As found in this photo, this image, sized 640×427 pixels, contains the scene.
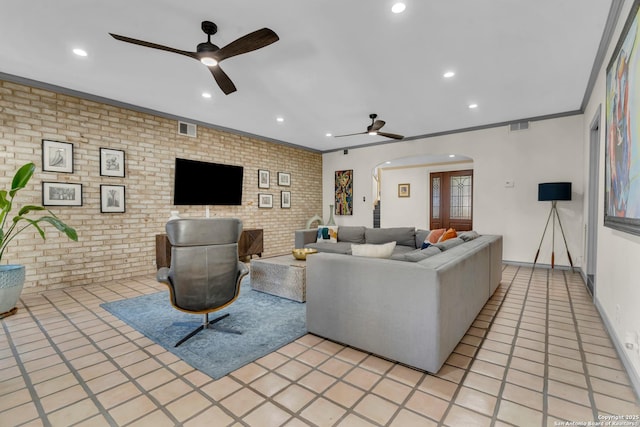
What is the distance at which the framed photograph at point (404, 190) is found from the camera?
9641mm

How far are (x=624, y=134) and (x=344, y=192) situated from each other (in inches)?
234

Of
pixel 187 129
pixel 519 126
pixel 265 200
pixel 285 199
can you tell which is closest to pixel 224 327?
pixel 187 129

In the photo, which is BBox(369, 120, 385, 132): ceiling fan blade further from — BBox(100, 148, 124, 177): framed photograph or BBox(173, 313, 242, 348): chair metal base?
BBox(100, 148, 124, 177): framed photograph

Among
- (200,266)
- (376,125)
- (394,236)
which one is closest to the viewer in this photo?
(200,266)

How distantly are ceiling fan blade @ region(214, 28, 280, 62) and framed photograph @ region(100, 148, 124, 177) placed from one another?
2.87m

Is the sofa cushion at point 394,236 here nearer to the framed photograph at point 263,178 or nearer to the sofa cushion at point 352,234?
the sofa cushion at point 352,234

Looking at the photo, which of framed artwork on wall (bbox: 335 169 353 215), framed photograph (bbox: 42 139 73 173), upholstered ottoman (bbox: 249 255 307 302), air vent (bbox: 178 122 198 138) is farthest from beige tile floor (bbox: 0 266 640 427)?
framed artwork on wall (bbox: 335 169 353 215)

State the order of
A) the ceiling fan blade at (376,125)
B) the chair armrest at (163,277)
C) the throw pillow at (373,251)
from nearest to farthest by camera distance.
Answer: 1. the chair armrest at (163,277)
2. the throw pillow at (373,251)
3. the ceiling fan blade at (376,125)

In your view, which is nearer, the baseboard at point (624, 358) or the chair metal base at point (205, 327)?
the baseboard at point (624, 358)

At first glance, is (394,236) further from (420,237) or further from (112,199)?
(112,199)

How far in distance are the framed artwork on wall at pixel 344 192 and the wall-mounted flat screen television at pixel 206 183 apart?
9.09ft

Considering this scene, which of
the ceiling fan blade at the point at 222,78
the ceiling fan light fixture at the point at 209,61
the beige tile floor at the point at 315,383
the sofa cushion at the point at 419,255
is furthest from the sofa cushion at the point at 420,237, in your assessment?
the ceiling fan light fixture at the point at 209,61

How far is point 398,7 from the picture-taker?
2332 millimetres

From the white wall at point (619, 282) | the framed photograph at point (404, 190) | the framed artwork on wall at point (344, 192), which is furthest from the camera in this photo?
the framed photograph at point (404, 190)
